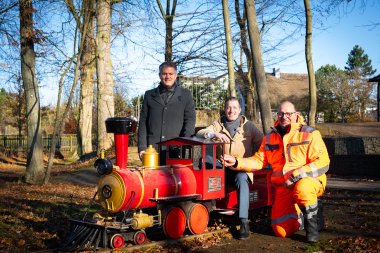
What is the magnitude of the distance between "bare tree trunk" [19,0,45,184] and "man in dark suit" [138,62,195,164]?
9.14m

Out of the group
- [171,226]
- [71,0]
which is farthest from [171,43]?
[171,226]

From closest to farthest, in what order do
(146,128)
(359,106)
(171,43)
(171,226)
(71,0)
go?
(171,226)
(146,128)
(71,0)
(171,43)
(359,106)

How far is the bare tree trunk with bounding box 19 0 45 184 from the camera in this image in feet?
49.1

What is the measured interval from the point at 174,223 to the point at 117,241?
0.98 meters

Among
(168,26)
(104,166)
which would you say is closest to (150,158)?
(104,166)

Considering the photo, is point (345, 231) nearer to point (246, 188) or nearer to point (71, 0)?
point (246, 188)

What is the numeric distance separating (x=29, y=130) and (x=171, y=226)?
34.5 feet

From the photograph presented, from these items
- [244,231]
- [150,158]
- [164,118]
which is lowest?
[244,231]

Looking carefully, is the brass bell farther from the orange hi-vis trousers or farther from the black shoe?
the orange hi-vis trousers

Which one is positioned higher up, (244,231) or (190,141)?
(190,141)

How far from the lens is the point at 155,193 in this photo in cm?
631

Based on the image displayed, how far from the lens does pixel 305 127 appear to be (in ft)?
22.0

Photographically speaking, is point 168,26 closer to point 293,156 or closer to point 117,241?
point 293,156

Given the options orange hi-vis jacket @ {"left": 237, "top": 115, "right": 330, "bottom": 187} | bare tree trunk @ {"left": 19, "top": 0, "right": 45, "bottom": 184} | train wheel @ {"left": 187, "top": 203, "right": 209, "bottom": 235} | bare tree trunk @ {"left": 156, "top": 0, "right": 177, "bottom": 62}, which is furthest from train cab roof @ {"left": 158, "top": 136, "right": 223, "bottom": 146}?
bare tree trunk @ {"left": 156, "top": 0, "right": 177, "bottom": 62}
